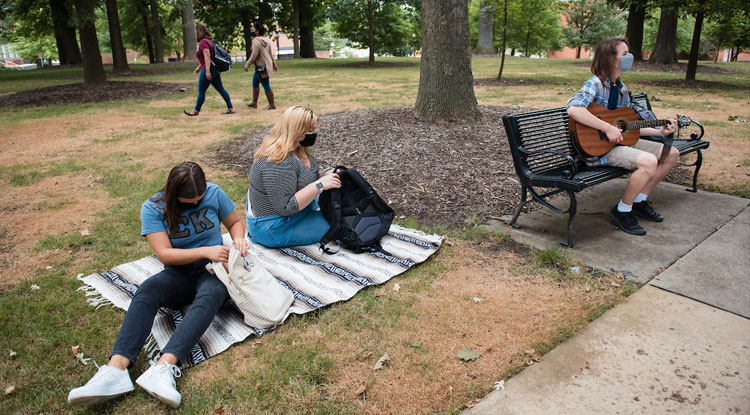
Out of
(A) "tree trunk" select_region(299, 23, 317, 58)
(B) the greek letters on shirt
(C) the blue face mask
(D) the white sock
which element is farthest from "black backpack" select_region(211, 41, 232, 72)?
(A) "tree trunk" select_region(299, 23, 317, 58)

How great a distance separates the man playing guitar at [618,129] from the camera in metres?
4.06

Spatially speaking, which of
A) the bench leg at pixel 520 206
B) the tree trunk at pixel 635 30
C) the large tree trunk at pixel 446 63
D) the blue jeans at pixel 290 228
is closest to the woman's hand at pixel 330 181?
the blue jeans at pixel 290 228

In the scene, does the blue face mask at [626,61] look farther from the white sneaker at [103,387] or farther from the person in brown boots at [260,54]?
the person in brown boots at [260,54]

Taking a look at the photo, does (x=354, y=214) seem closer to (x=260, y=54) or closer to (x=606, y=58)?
(x=606, y=58)

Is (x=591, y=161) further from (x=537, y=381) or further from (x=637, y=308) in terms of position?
(x=537, y=381)

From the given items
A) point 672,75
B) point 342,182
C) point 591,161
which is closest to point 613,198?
point 591,161

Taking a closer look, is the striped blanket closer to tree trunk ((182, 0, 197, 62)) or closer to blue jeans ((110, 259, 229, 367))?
blue jeans ((110, 259, 229, 367))

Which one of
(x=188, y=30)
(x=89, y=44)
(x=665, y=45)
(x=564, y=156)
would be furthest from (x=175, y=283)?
(x=188, y=30)

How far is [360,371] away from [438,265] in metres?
1.36

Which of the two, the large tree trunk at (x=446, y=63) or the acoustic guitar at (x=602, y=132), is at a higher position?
the large tree trunk at (x=446, y=63)

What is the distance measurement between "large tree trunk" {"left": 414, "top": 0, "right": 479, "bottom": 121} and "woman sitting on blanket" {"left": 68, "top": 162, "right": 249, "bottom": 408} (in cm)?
435

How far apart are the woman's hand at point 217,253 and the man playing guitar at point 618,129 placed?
9.84 ft

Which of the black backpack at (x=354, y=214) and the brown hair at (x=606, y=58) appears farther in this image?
the brown hair at (x=606, y=58)

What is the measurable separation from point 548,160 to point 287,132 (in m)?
2.42
